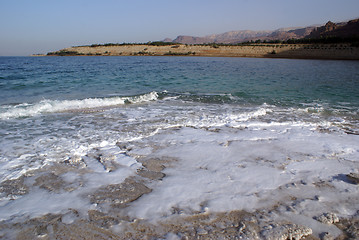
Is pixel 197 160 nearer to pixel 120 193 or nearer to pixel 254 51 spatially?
pixel 120 193

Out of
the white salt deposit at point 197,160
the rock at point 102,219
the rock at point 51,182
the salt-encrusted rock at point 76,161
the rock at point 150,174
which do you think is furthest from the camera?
the salt-encrusted rock at point 76,161

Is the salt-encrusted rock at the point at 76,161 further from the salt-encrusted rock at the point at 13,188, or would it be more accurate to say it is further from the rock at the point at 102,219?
the rock at the point at 102,219

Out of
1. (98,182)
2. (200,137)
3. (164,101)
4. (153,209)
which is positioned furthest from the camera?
(164,101)

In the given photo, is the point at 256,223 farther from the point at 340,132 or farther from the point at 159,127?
the point at 340,132

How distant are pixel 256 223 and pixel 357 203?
53.1 inches

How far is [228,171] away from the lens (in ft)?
12.1

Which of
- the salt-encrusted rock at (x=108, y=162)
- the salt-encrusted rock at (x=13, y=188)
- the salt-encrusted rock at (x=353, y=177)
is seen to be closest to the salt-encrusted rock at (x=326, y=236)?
the salt-encrusted rock at (x=353, y=177)

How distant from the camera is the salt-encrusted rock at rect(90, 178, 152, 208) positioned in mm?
2961

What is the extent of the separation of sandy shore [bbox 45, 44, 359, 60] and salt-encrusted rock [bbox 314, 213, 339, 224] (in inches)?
1514

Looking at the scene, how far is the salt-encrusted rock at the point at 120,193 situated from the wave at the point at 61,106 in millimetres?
5152

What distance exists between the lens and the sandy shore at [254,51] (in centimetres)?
3481

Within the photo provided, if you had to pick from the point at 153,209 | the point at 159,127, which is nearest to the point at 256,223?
the point at 153,209

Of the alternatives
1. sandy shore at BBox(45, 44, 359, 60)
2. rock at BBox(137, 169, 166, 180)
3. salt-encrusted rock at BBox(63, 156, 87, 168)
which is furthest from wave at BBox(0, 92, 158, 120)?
sandy shore at BBox(45, 44, 359, 60)

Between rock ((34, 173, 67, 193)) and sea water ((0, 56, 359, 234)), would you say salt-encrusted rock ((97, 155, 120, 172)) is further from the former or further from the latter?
rock ((34, 173, 67, 193))
